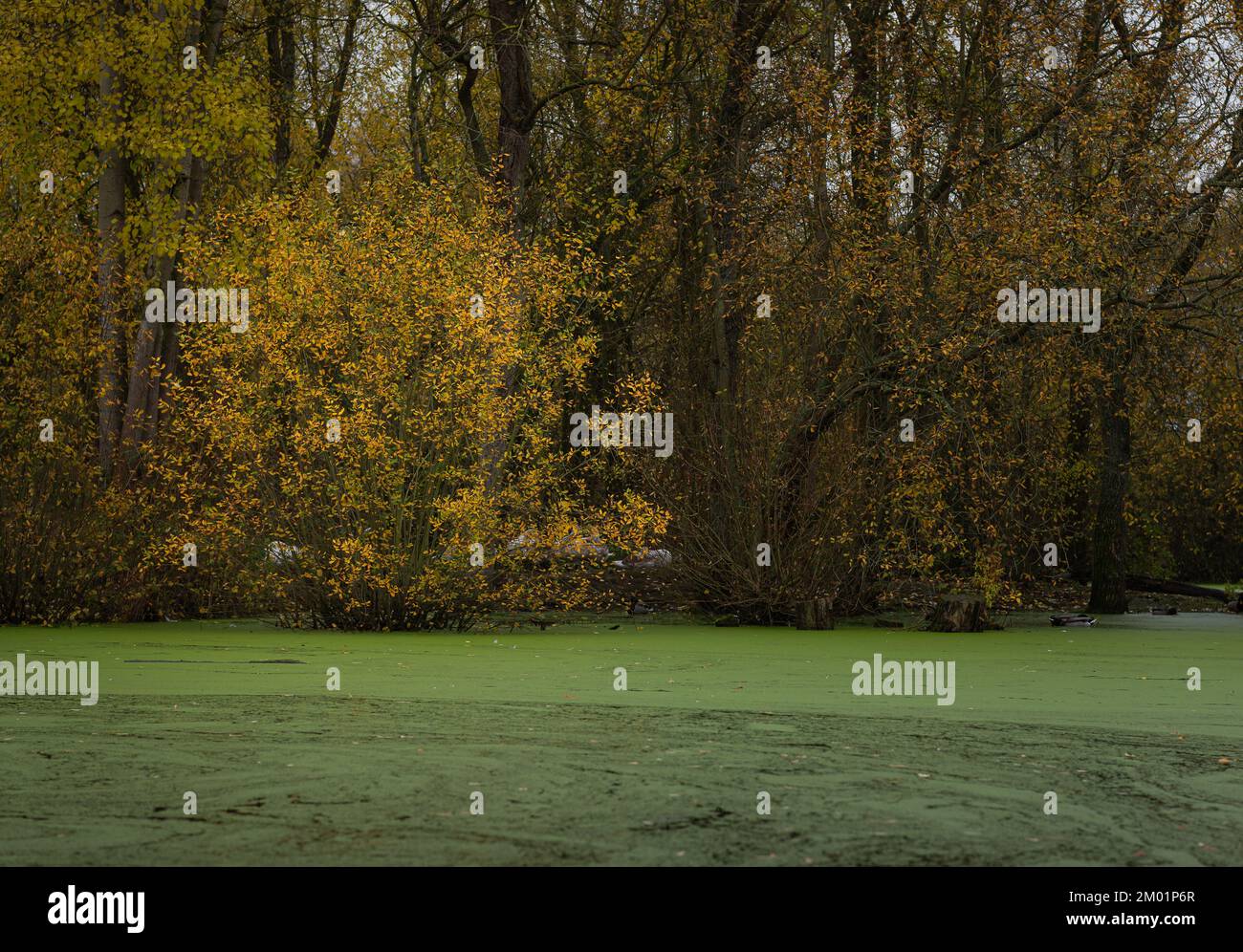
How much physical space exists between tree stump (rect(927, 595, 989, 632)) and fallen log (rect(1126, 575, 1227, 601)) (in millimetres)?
8679

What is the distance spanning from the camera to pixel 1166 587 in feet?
82.7

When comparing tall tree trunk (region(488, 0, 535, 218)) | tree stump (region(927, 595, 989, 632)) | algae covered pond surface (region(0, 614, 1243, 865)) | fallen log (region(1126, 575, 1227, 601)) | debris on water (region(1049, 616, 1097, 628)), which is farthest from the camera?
fallen log (region(1126, 575, 1227, 601))

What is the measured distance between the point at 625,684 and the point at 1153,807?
4.94m

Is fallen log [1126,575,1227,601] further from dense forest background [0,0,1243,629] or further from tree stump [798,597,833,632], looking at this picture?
tree stump [798,597,833,632]

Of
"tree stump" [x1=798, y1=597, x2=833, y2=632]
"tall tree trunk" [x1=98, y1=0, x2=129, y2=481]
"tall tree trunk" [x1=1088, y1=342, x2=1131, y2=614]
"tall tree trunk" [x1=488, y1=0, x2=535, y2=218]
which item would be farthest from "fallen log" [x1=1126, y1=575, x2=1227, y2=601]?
"tall tree trunk" [x1=98, y1=0, x2=129, y2=481]

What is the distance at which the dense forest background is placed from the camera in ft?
49.2

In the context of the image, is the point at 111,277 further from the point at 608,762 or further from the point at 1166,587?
the point at 1166,587

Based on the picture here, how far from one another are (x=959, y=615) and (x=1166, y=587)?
9529 millimetres

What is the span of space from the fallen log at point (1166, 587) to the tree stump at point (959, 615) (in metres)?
8.68

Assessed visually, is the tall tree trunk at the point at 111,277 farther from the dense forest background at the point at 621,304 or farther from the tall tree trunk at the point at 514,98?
the tall tree trunk at the point at 514,98

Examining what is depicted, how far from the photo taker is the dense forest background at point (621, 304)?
49.2 feet

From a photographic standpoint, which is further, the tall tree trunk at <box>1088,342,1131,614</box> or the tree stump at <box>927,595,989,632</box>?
the tall tree trunk at <box>1088,342,1131,614</box>

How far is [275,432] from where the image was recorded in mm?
14875
